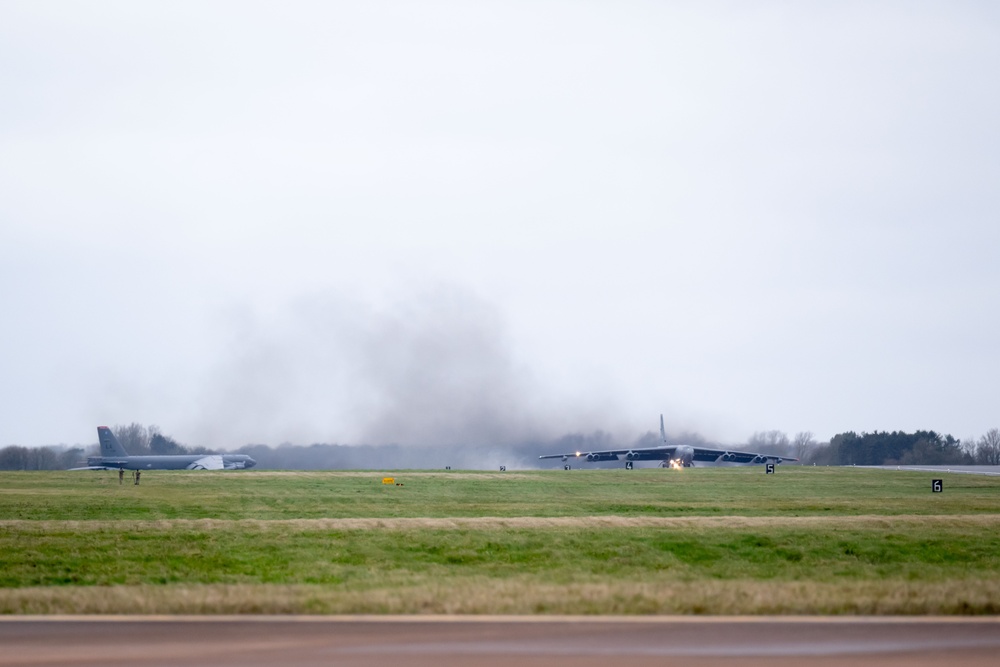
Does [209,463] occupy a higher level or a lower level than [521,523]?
lower

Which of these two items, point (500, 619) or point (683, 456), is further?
point (683, 456)

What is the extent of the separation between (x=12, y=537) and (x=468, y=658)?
20412 mm

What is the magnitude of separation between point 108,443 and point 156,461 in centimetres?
1262

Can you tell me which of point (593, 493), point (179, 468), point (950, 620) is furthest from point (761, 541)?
point (179, 468)

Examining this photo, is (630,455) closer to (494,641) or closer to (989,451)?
(989,451)

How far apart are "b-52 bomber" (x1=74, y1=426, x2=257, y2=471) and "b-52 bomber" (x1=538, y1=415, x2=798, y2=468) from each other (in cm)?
5008

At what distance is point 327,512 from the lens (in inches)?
1435

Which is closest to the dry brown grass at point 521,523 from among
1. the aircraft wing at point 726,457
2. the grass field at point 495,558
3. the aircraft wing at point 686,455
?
the grass field at point 495,558

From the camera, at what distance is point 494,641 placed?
10141 millimetres

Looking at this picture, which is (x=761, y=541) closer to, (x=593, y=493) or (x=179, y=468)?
(x=593, y=493)

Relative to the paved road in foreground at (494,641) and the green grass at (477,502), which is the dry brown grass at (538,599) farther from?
the green grass at (477,502)

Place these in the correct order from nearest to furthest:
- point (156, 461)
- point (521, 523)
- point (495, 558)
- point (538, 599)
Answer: point (538, 599) < point (495, 558) < point (521, 523) < point (156, 461)

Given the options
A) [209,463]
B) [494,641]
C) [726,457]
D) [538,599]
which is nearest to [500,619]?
[494,641]

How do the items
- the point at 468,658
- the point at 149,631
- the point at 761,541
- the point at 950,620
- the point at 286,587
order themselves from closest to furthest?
1. the point at 468,658
2. the point at 149,631
3. the point at 950,620
4. the point at 286,587
5. the point at 761,541
